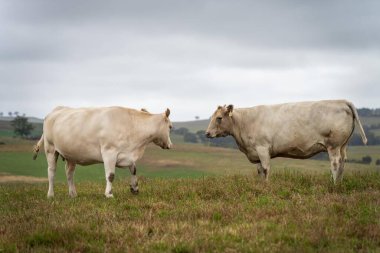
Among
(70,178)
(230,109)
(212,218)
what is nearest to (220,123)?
(230,109)

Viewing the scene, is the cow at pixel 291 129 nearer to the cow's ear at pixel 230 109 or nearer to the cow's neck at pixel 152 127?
the cow's ear at pixel 230 109

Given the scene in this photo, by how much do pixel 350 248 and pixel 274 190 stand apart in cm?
521

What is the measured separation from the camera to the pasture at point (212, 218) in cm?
739

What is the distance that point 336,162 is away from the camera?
13.9m

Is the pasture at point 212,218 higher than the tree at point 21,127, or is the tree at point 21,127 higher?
the tree at point 21,127

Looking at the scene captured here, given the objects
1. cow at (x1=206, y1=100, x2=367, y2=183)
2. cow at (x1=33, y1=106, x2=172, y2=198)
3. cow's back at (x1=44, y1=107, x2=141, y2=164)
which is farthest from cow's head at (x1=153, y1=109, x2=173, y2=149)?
cow at (x1=206, y1=100, x2=367, y2=183)

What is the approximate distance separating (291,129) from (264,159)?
125 cm

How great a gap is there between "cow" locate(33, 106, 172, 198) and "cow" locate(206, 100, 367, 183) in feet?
9.92

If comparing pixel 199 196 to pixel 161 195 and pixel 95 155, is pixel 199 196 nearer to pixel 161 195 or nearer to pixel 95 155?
pixel 161 195

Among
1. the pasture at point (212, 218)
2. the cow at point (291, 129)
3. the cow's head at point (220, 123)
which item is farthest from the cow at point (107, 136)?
the cow at point (291, 129)

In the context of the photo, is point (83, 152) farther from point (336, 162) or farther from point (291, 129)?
point (336, 162)

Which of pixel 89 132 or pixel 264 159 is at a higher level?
pixel 89 132

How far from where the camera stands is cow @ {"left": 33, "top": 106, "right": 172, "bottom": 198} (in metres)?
13.0

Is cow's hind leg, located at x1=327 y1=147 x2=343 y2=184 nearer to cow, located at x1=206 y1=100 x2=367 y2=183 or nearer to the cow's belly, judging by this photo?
cow, located at x1=206 y1=100 x2=367 y2=183
